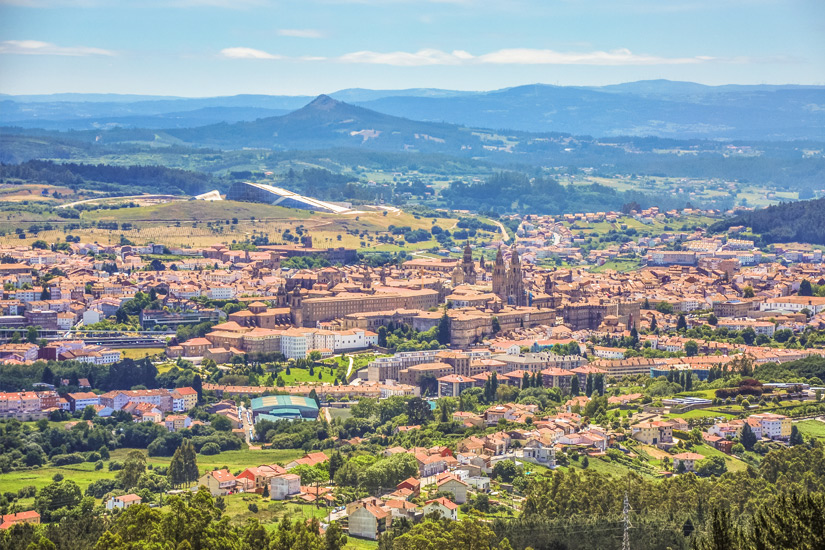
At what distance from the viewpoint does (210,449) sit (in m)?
47.7

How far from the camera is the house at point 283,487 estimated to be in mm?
39656

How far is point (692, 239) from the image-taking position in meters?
110

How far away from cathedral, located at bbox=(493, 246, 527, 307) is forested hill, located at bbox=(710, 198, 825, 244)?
37556 mm

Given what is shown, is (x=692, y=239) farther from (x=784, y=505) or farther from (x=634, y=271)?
(x=784, y=505)

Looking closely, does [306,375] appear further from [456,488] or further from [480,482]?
[456,488]

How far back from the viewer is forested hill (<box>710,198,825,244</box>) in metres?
110

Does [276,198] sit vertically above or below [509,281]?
below

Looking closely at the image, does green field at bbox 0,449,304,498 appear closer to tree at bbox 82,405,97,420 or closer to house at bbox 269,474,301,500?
house at bbox 269,474,301,500

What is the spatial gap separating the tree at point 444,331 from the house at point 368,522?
30339 millimetres

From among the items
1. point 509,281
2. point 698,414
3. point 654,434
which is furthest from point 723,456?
point 509,281

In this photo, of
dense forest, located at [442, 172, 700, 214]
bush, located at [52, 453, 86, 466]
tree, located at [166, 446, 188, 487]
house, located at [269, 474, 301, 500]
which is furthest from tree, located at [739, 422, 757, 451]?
dense forest, located at [442, 172, 700, 214]

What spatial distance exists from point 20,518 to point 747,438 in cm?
Result: 2154

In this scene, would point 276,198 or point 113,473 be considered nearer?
point 113,473

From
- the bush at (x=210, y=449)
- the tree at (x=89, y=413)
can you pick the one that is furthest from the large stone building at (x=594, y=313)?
the bush at (x=210, y=449)
